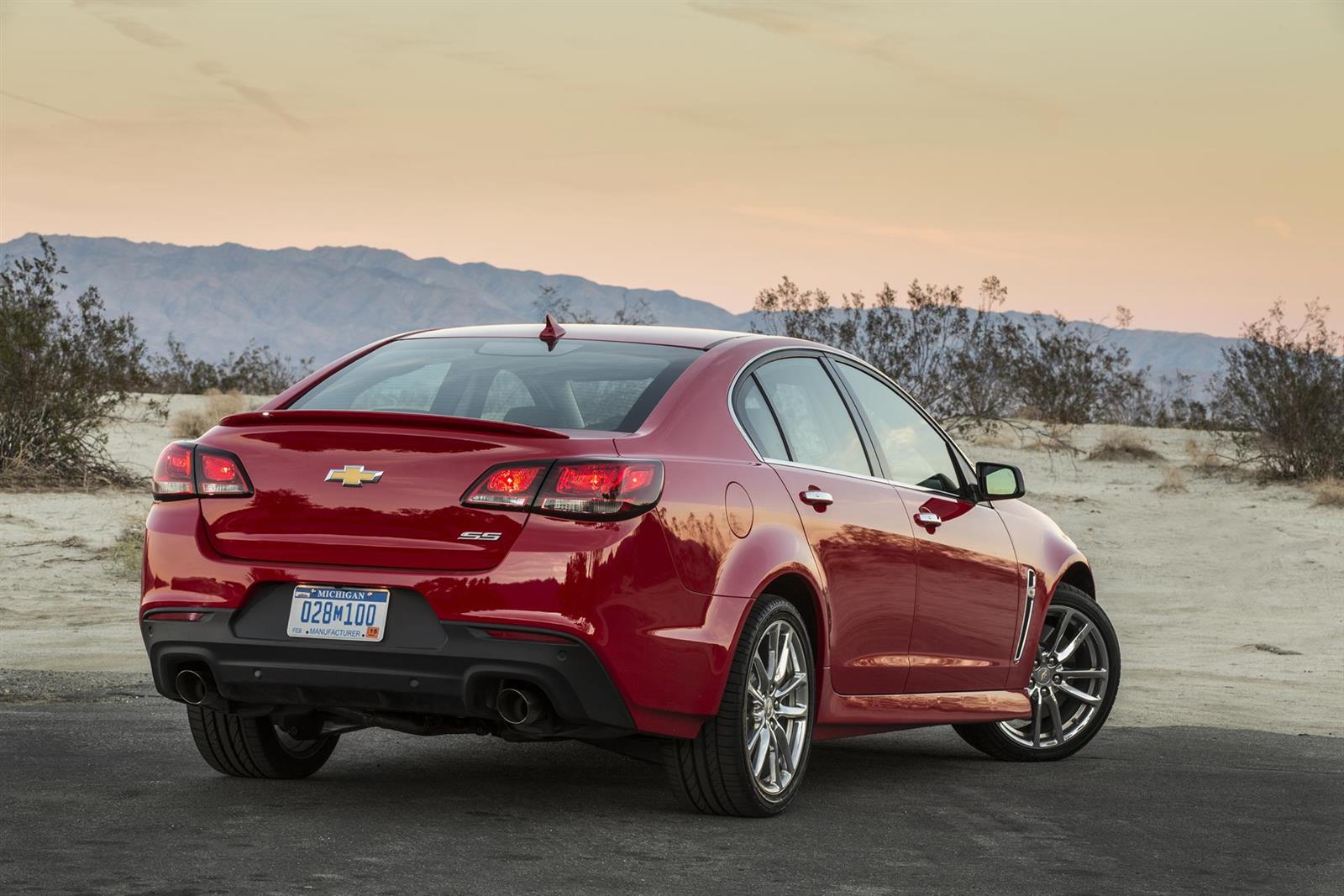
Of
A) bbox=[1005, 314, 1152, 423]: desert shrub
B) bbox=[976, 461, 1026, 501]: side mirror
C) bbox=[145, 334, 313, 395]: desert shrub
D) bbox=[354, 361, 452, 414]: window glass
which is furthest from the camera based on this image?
bbox=[145, 334, 313, 395]: desert shrub

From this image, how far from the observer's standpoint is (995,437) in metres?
29.0

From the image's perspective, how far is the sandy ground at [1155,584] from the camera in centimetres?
1109

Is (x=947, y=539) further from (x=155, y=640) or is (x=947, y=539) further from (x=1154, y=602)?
(x=1154, y=602)

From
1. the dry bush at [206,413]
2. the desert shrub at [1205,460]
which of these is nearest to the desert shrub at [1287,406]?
the desert shrub at [1205,460]

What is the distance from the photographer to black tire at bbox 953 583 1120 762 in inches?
328

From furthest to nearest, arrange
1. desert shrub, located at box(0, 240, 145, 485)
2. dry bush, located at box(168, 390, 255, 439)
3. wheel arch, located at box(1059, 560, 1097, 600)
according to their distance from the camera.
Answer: dry bush, located at box(168, 390, 255, 439) → desert shrub, located at box(0, 240, 145, 485) → wheel arch, located at box(1059, 560, 1097, 600)

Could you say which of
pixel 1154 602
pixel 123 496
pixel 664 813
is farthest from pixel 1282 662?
pixel 123 496

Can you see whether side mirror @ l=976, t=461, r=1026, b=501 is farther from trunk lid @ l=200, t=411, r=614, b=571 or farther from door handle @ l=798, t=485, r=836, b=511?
trunk lid @ l=200, t=411, r=614, b=571

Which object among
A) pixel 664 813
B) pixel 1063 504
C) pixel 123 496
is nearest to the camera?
pixel 664 813

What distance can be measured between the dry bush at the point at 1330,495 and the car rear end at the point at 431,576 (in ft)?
66.0

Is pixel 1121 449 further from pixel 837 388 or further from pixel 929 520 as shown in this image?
pixel 837 388

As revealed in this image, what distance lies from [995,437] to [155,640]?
2396 centimetres

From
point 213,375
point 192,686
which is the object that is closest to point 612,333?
point 192,686

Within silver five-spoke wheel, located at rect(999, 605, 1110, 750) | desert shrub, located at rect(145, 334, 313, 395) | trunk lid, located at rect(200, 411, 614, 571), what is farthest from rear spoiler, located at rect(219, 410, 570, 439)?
desert shrub, located at rect(145, 334, 313, 395)
